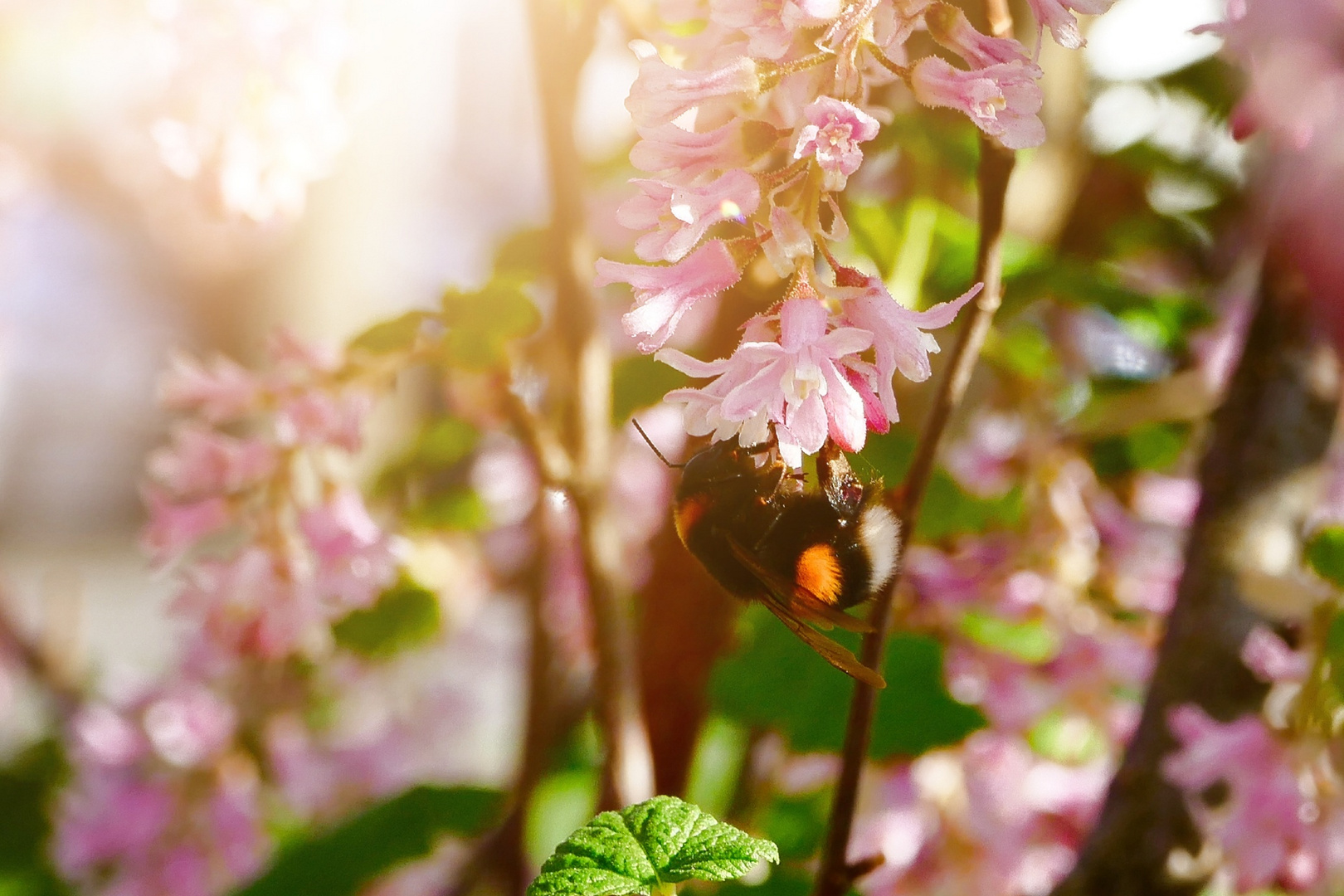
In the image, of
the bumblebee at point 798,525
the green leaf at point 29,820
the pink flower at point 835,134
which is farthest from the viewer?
the green leaf at point 29,820

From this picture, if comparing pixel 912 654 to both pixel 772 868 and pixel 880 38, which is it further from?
pixel 880 38

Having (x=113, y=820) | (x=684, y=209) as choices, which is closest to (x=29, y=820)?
(x=113, y=820)

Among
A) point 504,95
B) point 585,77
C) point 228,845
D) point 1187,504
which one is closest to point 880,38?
point 585,77

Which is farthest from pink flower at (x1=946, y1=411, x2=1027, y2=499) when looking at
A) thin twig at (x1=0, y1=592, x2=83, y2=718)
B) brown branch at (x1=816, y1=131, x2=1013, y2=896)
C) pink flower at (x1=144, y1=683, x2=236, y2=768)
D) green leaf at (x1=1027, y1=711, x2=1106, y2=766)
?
thin twig at (x1=0, y1=592, x2=83, y2=718)

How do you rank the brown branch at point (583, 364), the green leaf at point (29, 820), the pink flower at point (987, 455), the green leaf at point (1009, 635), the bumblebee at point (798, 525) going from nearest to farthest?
the bumblebee at point (798, 525), the brown branch at point (583, 364), the green leaf at point (1009, 635), the pink flower at point (987, 455), the green leaf at point (29, 820)

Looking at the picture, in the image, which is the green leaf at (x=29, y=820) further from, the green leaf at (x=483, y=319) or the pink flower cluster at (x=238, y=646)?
the green leaf at (x=483, y=319)

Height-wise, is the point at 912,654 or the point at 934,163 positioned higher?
the point at 934,163

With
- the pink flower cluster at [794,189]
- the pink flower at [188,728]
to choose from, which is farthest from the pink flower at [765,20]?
the pink flower at [188,728]
